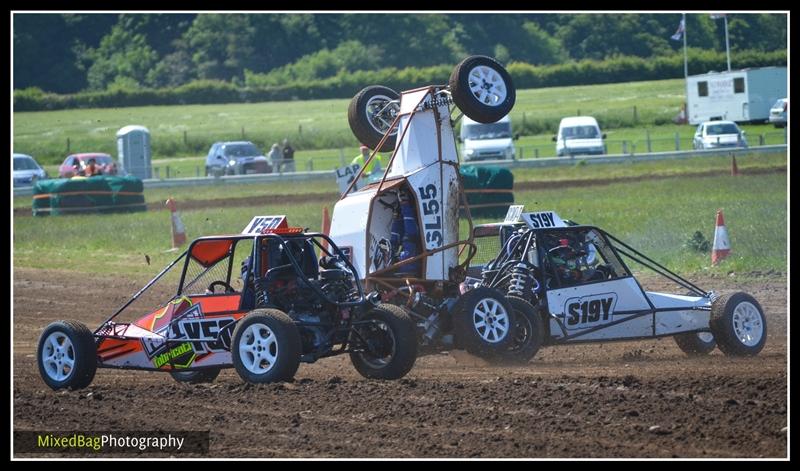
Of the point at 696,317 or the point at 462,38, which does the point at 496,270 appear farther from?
the point at 462,38

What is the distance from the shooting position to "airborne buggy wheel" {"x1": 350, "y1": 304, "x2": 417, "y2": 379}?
10273mm

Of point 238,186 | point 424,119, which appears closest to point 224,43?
point 238,186

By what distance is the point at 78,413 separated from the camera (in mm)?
9625

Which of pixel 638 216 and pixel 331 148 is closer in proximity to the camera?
pixel 638 216

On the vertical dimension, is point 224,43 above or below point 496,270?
above

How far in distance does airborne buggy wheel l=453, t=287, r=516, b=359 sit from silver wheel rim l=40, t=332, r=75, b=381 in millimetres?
3372

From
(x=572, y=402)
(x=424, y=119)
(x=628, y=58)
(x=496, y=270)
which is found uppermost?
(x=628, y=58)

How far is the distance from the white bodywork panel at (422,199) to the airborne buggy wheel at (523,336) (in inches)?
58.8

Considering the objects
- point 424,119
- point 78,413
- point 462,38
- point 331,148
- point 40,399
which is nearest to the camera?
point 78,413

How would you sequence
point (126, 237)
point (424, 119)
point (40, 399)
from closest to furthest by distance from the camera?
point (40, 399), point (424, 119), point (126, 237)

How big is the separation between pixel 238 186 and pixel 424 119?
26.6m

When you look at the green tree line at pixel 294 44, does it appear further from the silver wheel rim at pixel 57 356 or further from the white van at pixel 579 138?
the silver wheel rim at pixel 57 356

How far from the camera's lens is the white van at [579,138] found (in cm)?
4475

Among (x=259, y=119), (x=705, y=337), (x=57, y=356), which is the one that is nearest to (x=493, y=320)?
(x=705, y=337)
